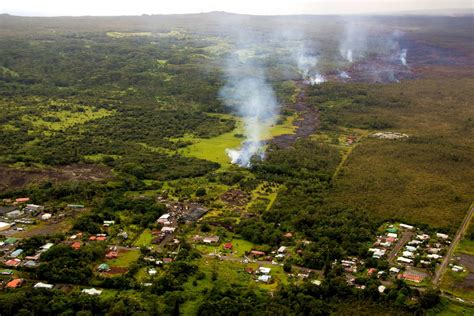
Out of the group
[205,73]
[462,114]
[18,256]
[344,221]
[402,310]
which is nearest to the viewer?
[402,310]

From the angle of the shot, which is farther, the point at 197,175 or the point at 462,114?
the point at 462,114

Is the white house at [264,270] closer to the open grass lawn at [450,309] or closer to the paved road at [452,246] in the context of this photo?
the open grass lawn at [450,309]

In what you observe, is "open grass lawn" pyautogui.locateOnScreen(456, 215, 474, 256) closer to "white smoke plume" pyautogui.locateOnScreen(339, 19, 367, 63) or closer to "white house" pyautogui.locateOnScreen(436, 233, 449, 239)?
"white house" pyautogui.locateOnScreen(436, 233, 449, 239)

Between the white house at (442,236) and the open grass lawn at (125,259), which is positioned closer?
the open grass lawn at (125,259)

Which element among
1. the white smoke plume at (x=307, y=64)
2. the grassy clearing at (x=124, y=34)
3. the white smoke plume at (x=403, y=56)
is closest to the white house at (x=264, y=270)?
the white smoke plume at (x=307, y=64)

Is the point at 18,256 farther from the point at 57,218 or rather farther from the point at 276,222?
the point at 276,222

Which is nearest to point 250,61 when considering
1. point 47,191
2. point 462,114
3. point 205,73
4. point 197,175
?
point 205,73

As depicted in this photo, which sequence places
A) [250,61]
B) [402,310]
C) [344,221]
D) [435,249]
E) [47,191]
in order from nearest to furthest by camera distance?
[402,310] → [435,249] → [344,221] → [47,191] → [250,61]
